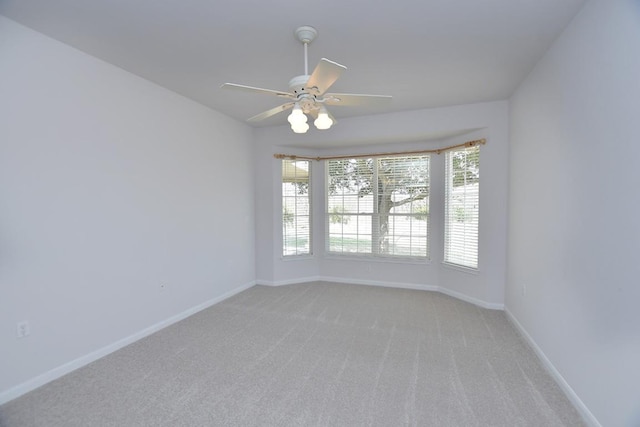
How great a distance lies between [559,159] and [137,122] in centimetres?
375

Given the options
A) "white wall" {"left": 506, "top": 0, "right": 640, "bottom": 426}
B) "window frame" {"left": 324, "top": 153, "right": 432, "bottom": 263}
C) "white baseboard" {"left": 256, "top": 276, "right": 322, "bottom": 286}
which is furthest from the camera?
"white baseboard" {"left": 256, "top": 276, "right": 322, "bottom": 286}

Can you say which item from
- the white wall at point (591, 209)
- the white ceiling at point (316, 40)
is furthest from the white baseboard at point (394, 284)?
the white ceiling at point (316, 40)

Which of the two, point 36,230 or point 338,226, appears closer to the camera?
point 36,230

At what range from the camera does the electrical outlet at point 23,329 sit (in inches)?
81.9

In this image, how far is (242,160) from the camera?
457 centimetres

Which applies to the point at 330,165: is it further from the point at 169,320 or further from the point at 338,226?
the point at 169,320

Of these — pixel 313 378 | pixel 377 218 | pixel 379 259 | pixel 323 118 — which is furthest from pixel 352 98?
pixel 379 259

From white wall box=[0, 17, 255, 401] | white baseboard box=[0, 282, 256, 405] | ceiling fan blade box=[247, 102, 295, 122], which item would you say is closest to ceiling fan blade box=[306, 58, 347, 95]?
ceiling fan blade box=[247, 102, 295, 122]

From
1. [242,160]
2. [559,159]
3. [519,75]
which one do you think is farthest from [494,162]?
[242,160]

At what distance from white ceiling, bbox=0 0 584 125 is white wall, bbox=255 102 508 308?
0.76 metres

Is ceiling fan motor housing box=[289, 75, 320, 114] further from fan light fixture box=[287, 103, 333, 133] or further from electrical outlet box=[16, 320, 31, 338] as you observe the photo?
electrical outlet box=[16, 320, 31, 338]

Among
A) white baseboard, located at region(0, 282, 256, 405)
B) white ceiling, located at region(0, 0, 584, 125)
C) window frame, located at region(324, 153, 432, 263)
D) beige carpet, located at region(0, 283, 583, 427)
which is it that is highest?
white ceiling, located at region(0, 0, 584, 125)

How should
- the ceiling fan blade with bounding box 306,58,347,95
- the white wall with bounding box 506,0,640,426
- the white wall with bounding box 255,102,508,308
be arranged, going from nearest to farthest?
the white wall with bounding box 506,0,640,426, the ceiling fan blade with bounding box 306,58,347,95, the white wall with bounding box 255,102,508,308

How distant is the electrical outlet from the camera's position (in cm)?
208
